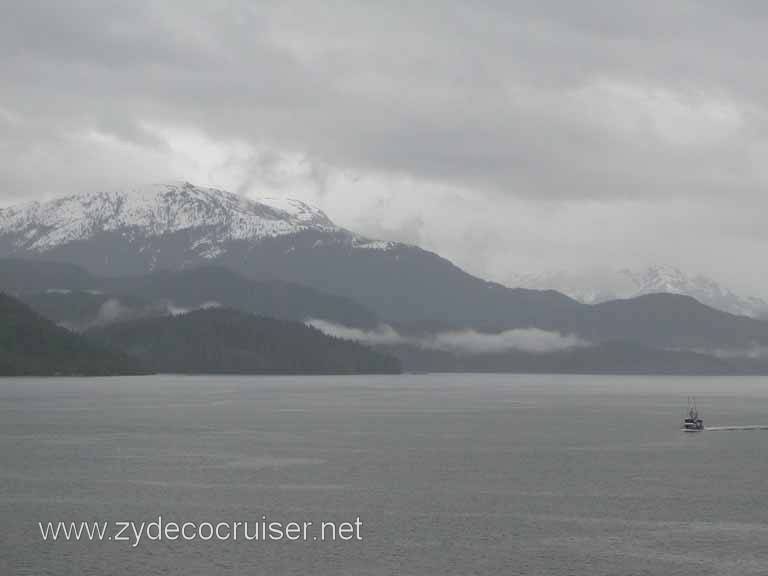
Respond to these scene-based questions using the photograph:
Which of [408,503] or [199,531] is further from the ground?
[408,503]

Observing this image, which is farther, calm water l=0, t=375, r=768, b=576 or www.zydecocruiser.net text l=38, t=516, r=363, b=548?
www.zydecocruiser.net text l=38, t=516, r=363, b=548

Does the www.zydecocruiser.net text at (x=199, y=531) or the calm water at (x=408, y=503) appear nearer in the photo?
the calm water at (x=408, y=503)

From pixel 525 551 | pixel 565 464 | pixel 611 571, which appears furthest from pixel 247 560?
pixel 565 464

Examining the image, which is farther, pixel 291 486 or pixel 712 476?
pixel 712 476

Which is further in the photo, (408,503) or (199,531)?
(408,503)

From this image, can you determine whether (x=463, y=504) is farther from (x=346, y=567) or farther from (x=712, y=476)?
(x=712, y=476)

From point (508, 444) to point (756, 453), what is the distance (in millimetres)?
41993

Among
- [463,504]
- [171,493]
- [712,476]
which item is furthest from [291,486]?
[712,476]

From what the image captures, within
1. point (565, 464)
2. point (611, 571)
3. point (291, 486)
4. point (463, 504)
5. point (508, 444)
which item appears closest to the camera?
point (611, 571)

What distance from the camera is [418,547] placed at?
98938mm

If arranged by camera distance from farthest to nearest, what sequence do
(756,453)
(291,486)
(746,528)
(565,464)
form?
(756,453) < (565,464) < (291,486) < (746,528)

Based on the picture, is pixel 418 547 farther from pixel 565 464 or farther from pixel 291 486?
pixel 565 464

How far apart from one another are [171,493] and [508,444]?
80713 mm

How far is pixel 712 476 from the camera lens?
14675 cm
